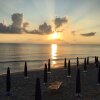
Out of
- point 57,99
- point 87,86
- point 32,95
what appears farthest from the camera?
point 87,86

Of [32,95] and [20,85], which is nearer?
[32,95]

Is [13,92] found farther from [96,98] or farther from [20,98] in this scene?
[96,98]

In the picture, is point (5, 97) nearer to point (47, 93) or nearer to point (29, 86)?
point (47, 93)

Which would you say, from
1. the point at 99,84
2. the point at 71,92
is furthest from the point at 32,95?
the point at 99,84

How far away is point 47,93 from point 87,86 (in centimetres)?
422

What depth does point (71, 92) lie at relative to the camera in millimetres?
18797

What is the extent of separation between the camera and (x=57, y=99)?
16.9m

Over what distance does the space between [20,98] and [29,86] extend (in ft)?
13.9

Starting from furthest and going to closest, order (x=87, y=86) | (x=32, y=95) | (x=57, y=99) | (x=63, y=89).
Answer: (x=87, y=86)
(x=63, y=89)
(x=32, y=95)
(x=57, y=99)

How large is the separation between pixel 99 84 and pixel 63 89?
326 cm

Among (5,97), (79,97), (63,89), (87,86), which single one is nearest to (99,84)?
(87,86)

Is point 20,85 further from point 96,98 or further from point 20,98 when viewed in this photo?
point 96,98

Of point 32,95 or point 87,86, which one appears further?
point 87,86

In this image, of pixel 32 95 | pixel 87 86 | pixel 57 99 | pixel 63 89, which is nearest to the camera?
pixel 57 99
